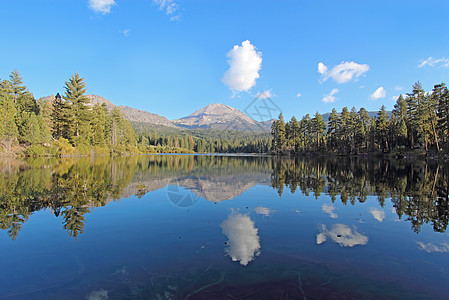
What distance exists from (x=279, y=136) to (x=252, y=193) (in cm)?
8874

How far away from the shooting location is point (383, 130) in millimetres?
68938

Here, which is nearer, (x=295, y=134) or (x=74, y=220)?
(x=74, y=220)

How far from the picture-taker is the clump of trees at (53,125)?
51181 mm

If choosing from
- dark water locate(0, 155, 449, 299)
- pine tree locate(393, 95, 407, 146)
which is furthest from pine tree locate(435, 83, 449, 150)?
dark water locate(0, 155, 449, 299)

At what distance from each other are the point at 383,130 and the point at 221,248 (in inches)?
3050

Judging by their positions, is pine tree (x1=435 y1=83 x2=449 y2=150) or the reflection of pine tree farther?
pine tree (x1=435 y1=83 x2=449 y2=150)

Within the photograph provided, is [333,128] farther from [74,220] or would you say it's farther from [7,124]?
[7,124]

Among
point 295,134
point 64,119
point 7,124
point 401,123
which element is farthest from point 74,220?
point 295,134

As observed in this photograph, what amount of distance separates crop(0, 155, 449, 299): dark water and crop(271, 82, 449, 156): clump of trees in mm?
54871

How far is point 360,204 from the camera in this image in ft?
44.2

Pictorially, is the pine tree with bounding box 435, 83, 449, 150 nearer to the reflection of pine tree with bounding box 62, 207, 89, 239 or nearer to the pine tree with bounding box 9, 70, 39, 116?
the reflection of pine tree with bounding box 62, 207, 89, 239

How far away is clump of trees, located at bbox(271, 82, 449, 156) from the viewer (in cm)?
5457

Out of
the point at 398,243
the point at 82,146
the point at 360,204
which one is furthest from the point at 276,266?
the point at 82,146

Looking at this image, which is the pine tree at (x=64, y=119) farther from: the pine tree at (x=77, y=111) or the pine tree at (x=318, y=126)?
the pine tree at (x=318, y=126)
